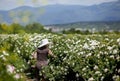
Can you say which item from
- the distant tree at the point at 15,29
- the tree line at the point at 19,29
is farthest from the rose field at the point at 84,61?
the distant tree at the point at 15,29

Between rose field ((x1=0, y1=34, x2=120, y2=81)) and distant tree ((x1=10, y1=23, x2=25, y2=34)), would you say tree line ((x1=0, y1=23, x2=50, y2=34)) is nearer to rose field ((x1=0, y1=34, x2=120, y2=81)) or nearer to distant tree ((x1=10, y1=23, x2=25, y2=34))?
distant tree ((x1=10, y1=23, x2=25, y2=34))

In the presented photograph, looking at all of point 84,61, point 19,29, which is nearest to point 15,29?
point 19,29

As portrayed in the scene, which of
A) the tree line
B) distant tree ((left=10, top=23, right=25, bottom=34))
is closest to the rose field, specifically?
→ the tree line

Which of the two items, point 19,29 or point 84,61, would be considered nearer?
point 84,61

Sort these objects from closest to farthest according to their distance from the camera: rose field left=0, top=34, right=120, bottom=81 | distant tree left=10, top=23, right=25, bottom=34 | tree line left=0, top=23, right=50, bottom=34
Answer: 1. rose field left=0, top=34, right=120, bottom=81
2. tree line left=0, top=23, right=50, bottom=34
3. distant tree left=10, top=23, right=25, bottom=34

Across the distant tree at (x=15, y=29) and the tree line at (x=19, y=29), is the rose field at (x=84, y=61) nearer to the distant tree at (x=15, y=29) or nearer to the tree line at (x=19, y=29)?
the tree line at (x=19, y=29)

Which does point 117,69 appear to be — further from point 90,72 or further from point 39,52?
point 39,52

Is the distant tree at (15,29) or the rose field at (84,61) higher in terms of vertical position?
the rose field at (84,61)

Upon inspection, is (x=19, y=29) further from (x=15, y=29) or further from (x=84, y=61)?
(x=84, y=61)

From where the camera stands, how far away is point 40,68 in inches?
477

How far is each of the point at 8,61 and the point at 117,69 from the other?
179 inches

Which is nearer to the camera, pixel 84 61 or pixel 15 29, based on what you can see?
pixel 84 61

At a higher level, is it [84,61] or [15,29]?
A: [84,61]

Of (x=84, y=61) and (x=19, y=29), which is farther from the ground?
(x=84, y=61)
